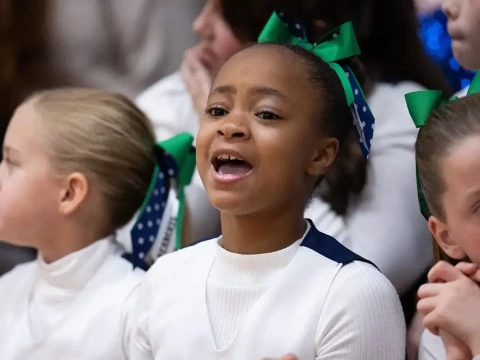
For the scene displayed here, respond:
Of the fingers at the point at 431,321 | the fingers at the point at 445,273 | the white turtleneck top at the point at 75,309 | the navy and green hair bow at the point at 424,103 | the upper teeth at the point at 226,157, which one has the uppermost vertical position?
the navy and green hair bow at the point at 424,103

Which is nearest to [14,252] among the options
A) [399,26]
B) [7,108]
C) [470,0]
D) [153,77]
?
[7,108]

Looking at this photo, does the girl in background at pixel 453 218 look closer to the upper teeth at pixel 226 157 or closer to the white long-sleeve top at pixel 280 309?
the white long-sleeve top at pixel 280 309

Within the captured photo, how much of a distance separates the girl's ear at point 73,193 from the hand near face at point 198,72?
374 millimetres

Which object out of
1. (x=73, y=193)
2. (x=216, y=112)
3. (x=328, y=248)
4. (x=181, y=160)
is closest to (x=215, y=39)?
(x=181, y=160)

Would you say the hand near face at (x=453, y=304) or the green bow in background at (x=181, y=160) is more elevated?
the hand near face at (x=453, y=304)

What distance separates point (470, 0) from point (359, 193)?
341mm

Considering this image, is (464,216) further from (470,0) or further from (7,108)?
(7,108)

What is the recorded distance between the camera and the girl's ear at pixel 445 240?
879 millimetres

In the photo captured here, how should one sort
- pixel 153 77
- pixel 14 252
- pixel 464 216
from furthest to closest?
pixel 153 77 < pixel 14 252 < pixel 464 216

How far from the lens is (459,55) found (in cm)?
116

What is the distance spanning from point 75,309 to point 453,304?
60 centimetres

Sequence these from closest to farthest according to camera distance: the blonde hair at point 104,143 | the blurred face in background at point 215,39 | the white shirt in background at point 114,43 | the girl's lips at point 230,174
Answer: the girl's lips at point 230,174 < the blonde hair at point 104,143 < the blurred face in background at point 215,39 < the white shirt in background at point 114,43

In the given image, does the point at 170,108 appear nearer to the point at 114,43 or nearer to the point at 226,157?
the point at 114,43

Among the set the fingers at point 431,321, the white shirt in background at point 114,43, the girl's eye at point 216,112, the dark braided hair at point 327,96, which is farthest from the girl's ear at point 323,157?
the white shirt in background at point 114,43
